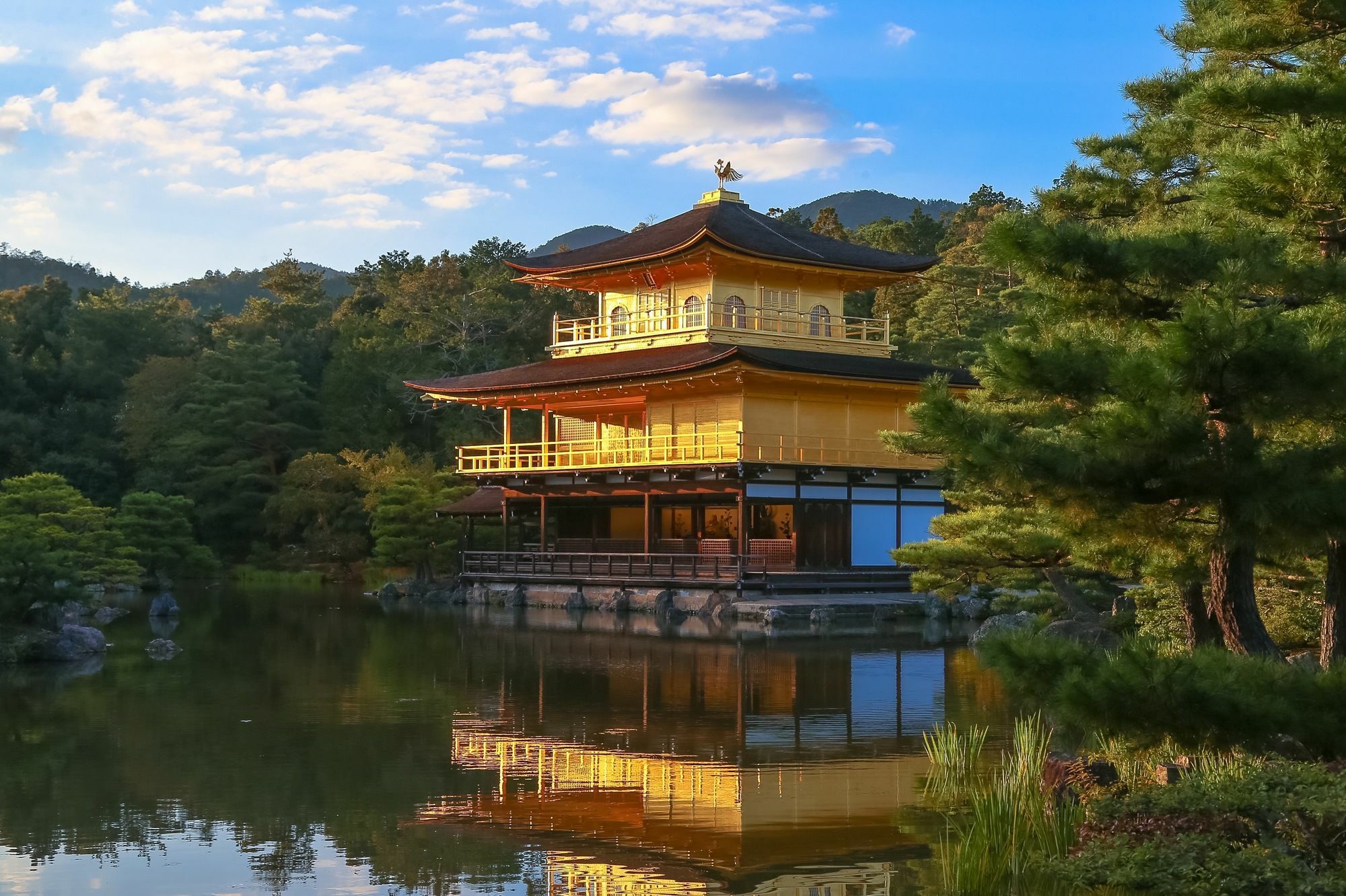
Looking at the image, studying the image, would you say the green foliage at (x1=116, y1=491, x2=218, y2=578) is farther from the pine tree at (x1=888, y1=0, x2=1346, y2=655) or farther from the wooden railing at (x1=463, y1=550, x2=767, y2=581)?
the pine tree at (x1=888, y1=0, x2=1346, y2=655)

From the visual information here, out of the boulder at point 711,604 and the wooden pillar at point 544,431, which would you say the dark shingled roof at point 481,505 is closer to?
the wooden pillar at point 544,431

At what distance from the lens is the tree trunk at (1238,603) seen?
28.9 feet

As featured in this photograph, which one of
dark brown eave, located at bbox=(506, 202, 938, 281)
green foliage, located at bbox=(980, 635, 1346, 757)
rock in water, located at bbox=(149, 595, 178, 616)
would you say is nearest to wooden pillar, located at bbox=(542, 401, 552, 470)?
dark brown eave, located at bbox=(506, 202, 938, 281)

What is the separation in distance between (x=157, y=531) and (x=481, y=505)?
843 cm

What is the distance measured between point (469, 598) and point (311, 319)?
101ft

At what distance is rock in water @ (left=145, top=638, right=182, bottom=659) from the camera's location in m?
20.3

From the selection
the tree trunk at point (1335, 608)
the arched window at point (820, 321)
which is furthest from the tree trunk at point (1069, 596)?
the arched window at point (820, 321)

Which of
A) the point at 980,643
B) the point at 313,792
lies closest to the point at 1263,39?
the point at 980,643

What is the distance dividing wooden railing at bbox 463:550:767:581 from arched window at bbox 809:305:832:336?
253 inches

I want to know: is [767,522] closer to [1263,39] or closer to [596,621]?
[596,621]

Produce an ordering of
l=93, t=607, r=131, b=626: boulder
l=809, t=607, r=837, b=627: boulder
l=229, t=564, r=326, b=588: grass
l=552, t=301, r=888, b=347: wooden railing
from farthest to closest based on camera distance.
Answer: l=229, t=564, r=326, b=588: grass → l=552, t=301, r=888, b=347: wooden railing → l=93, t=607, r=131, b=626: boulder → l=809, t=607, r=837, b=627: boulder

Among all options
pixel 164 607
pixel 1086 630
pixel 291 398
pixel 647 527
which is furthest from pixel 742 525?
pixel 291 398

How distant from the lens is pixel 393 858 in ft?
28.2

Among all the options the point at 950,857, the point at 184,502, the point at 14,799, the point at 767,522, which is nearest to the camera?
the point at 950,857
